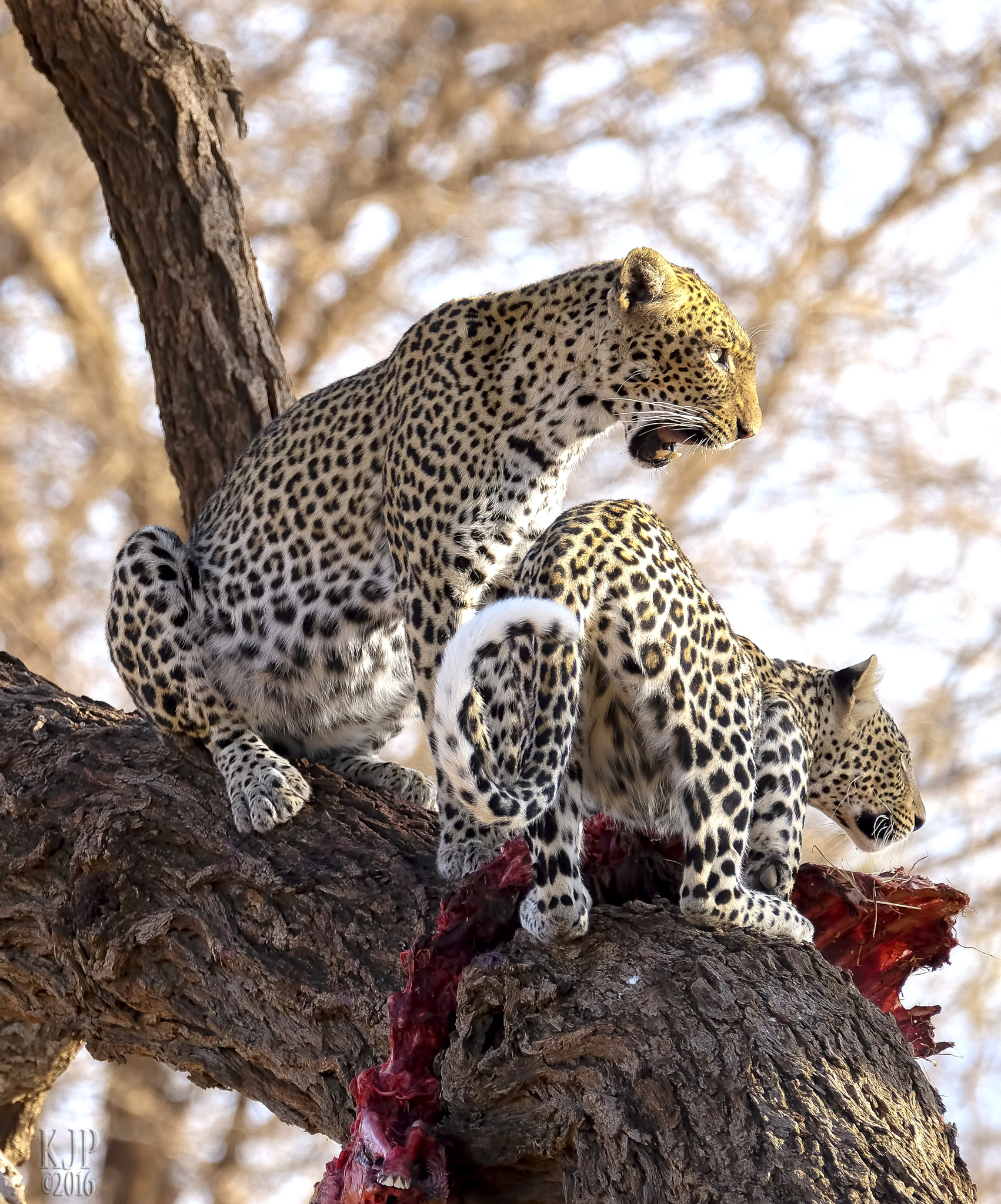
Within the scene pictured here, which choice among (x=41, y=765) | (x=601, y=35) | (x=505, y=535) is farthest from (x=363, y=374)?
(x=601, y=35)

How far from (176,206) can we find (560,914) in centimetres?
450

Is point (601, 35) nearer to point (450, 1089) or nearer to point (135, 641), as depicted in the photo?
point (135, 641)

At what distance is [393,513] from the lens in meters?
5.83

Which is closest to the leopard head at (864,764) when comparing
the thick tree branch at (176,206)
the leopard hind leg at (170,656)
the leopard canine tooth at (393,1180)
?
the leopard hind leg at (170,656)

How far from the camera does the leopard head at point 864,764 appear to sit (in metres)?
5.61

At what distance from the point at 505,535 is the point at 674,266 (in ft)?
4.01

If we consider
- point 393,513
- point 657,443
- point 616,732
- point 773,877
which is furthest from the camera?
point 393,513

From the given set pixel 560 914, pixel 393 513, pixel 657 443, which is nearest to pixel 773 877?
pixel 560 914

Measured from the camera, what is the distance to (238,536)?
637cm

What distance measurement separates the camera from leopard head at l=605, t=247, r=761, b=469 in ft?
18.1

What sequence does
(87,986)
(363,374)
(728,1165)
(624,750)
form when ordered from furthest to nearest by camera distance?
(363,374), (87,986), (624,750), (728,1165)

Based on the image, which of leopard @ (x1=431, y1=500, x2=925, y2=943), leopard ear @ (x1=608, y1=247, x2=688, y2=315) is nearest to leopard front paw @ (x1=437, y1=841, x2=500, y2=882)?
leopard @ (x1=431, y1=500, x2=925, y2=943)

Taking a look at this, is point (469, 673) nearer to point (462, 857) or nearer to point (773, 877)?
point (462, 857)

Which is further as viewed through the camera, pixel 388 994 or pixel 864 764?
pixel 864 764
